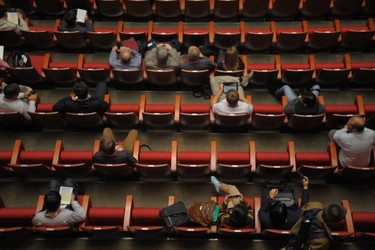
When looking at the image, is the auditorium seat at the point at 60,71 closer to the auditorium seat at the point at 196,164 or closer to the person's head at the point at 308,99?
the auditorium seat at the point at 196,164

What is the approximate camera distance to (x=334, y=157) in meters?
1.78

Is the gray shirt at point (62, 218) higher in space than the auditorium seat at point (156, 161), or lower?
lower

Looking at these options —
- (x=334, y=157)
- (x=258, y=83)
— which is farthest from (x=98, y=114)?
(x=334, y=157)

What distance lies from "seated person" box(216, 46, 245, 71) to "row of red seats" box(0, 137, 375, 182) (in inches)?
15.6

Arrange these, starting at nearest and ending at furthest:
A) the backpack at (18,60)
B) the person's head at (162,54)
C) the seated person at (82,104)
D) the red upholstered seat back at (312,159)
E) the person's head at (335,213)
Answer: the person's head at (335,213)
the red upholstered seat back at (312,159)
the seated person at (82,104)
the person's head at (162,54)
the backpack at (18,60)

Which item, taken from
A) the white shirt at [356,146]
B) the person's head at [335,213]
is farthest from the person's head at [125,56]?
the person's head at [335,213]

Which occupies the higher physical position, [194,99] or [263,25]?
[263,25]

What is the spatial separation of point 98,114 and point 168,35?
22.3 inches

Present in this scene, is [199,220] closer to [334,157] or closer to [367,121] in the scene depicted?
[334,157]

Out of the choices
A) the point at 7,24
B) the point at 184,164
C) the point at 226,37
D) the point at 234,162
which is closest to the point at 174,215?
the point at 184,164

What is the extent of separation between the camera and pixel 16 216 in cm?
168

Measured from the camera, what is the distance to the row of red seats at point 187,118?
1862 mm

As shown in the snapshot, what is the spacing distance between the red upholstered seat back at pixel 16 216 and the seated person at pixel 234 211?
0.70 metres

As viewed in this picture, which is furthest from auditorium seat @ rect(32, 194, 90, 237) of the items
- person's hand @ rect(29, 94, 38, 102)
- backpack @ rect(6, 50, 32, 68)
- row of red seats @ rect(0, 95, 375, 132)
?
backpack @ rect(6, 50, 32, 68)
